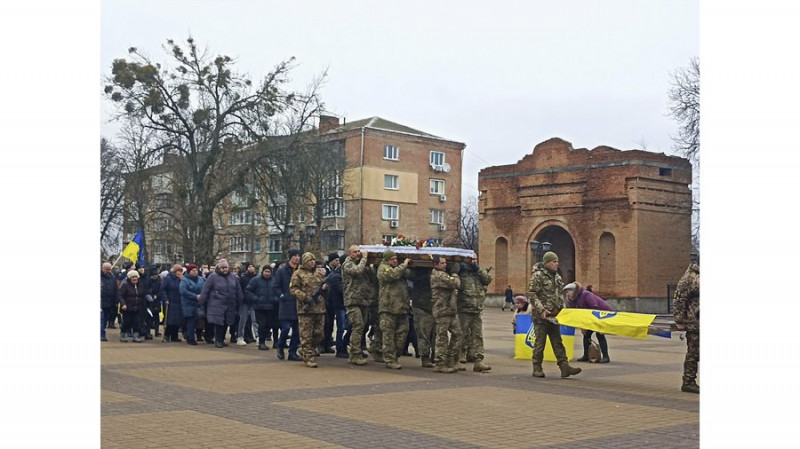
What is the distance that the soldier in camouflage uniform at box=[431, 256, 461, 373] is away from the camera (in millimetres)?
14484

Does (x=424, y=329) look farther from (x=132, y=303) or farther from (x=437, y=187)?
(x=437, y=187)

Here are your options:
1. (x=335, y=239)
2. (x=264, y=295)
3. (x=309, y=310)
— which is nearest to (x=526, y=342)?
(x=309, y=310)

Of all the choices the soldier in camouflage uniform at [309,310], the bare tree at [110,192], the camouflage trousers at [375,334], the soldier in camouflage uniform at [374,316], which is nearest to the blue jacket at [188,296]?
the soldier in camouflage uniform at [374,316]

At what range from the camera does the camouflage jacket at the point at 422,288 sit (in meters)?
15.5

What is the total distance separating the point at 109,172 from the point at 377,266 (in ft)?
118

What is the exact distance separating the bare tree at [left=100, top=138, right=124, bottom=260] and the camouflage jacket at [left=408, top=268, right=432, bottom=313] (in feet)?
105

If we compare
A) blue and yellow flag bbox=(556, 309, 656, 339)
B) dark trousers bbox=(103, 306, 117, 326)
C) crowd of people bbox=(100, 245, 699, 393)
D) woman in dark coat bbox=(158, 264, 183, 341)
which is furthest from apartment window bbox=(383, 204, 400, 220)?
blue and yellow flag bbox=(556, 309, 656, 339)

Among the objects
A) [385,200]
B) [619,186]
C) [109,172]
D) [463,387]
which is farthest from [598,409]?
[385,200]

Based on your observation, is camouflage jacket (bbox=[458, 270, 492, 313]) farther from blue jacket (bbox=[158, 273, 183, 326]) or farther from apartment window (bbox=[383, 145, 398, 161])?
apartment window (bbox=[383, 145, 398, 161])

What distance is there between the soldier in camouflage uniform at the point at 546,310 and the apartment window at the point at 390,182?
61184 mm

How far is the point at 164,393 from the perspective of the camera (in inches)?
451

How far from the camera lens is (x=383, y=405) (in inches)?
418

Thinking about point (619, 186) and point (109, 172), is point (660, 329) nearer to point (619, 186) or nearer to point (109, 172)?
point (619, 186)

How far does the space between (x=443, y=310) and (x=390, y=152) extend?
61573mm
